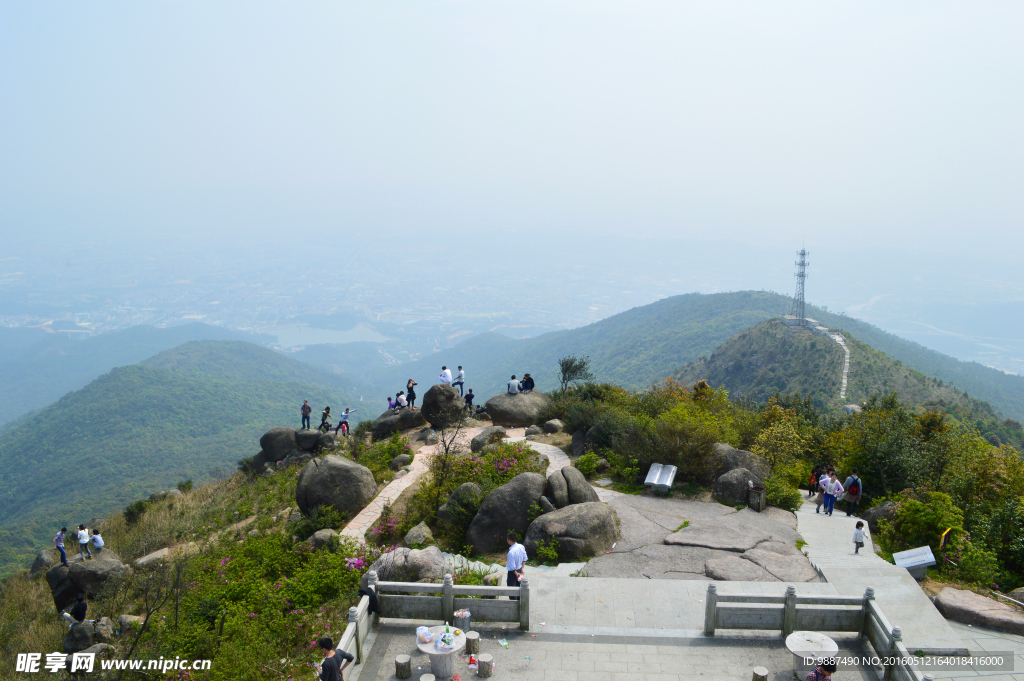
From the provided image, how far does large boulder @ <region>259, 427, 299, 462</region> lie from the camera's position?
99.8 ft

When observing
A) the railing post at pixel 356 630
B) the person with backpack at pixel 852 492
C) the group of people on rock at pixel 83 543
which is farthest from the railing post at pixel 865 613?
the group of people on rock at pixel 83 543

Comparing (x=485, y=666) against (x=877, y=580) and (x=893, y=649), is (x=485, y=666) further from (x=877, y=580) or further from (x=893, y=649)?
(x=877, y=580)

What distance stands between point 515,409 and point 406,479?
26.2 feet

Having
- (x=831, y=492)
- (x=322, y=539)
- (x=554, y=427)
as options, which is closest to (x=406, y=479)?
(x=322, y=539)

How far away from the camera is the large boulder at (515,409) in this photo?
2858cm

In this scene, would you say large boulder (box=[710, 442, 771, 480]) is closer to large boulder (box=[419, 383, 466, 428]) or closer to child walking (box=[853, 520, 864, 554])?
child walking (box=[853, 520, 864, 554])

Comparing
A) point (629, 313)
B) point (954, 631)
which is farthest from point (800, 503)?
point (629, 313)

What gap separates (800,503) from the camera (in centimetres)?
1884

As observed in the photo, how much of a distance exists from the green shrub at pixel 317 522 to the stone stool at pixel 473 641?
9170mm

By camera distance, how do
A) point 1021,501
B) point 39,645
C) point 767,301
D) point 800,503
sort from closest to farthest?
point 1021,501, point 39,645, point 800,503, point 767,301

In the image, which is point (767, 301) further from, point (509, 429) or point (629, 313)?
point (509, 429)

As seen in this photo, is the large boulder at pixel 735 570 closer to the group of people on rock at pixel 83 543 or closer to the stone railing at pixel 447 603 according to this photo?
the stone railing at pixel 447 603

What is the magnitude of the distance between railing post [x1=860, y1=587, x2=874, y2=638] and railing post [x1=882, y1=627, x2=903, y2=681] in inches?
36.9

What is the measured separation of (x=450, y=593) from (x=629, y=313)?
19263cm
